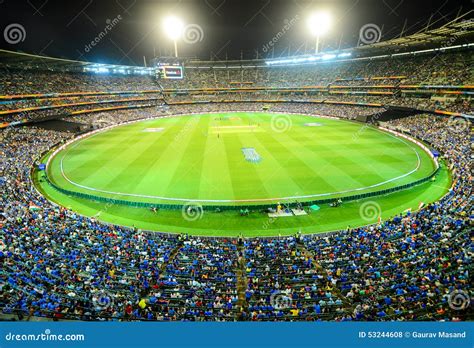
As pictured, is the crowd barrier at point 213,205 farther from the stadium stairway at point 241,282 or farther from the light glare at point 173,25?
the light glare at point 173,25

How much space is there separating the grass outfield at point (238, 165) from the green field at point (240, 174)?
0.40 ft

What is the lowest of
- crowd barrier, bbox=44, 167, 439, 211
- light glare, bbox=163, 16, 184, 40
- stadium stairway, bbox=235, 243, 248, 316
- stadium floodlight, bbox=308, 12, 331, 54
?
stadium stairway, bbox=235, 243, 248, 316

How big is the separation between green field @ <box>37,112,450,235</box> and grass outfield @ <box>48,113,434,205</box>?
0.12 metres

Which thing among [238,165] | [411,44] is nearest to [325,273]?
[238,165]

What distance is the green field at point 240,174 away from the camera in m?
24.8

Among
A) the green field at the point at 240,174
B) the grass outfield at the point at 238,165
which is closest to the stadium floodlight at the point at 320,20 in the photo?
the grass outfield at the point at 238,165

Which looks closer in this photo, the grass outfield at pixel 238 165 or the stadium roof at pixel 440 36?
the grass outfield at pixel 238 165

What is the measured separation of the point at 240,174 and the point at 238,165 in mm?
3249

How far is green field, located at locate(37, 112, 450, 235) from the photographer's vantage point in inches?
975

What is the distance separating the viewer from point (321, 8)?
7188 cm

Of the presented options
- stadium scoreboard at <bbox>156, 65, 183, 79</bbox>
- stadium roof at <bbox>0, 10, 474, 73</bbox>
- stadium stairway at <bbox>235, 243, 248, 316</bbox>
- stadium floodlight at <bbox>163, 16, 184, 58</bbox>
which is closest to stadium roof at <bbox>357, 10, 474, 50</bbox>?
stadium roof at <bbox>0, 10, 474, 73</bbox>

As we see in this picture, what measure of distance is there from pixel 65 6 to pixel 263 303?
75.2 metres

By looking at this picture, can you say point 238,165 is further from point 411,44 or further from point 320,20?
point 320,20

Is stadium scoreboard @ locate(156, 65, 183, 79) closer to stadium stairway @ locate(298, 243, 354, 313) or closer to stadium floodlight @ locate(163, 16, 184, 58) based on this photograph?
stadium floodlight @ locate(163, 16, 184, 58)
